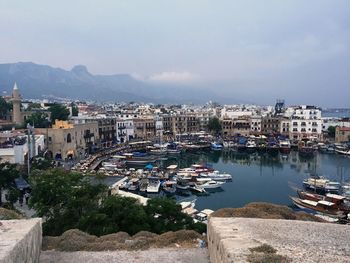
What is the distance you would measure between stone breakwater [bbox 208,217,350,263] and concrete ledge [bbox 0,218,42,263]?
4.07 m

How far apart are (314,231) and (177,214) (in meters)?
7.06

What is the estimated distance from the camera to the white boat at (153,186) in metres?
33.0

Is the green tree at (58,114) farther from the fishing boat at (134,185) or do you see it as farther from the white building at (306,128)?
the white building at (306,128)

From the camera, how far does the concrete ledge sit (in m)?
7.57

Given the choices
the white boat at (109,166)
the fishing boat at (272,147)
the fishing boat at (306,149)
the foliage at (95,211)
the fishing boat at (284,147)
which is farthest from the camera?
the fishing boat at (284,147)

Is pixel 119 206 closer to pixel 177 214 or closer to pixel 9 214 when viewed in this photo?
pixel 177 214

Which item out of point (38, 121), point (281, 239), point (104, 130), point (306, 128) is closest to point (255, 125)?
point (306, 128)

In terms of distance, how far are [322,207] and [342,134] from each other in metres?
43.9

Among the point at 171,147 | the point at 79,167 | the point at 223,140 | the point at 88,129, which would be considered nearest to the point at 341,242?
the point at 79,167

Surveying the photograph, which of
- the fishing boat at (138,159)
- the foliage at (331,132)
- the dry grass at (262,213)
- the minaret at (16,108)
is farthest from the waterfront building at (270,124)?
the dry grass at (262,213)

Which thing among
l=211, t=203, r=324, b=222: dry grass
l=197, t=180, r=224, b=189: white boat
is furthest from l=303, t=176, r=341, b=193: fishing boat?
l=211, t=203, r=324, b=222: dry grass

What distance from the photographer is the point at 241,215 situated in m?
13.0

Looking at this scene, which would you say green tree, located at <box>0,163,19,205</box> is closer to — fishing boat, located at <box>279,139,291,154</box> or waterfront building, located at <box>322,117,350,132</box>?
fishing boat, located at <box>279,139,291,154</box>

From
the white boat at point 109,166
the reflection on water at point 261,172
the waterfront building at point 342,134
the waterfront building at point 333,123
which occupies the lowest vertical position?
the reflection on water at point 261,172
